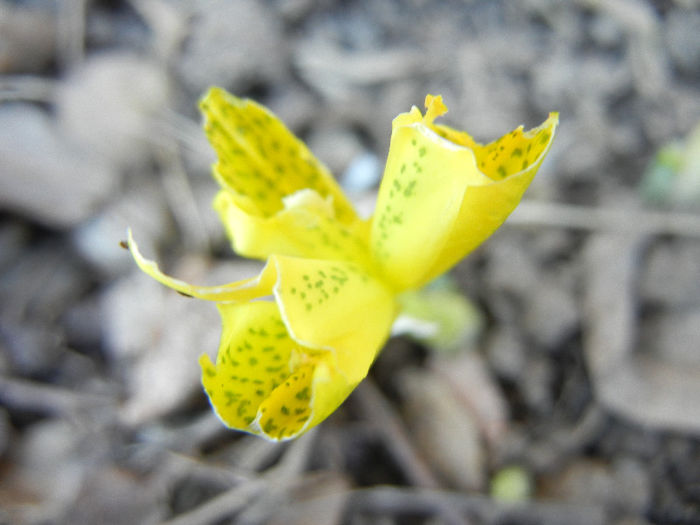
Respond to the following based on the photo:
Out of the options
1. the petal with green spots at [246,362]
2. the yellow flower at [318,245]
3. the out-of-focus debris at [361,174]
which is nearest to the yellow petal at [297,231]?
the yellow flower at [318,245]

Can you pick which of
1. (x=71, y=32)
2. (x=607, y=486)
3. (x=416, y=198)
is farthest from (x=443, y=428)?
(x=71, y=32)

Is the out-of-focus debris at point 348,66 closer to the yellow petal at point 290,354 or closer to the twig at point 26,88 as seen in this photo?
Result: the twig at point 26,88

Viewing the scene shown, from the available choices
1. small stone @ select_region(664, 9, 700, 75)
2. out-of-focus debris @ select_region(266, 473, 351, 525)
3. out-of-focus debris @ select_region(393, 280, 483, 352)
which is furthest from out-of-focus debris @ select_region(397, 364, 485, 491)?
small stone @ select_region(664, 9, 700, 75)

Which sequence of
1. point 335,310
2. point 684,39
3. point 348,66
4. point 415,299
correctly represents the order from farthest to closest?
point 348,66 < point 684,39 < point 415,299 < point 335,310

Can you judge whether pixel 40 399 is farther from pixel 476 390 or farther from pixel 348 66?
pixel 348 66

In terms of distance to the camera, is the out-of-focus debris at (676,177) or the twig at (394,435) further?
the out-of-focus debris at (676,177)

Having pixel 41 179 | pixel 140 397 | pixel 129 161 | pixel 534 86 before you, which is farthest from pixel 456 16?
pixel 140 397

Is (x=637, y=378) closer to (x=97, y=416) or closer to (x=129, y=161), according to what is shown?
(x=97, y=416)
